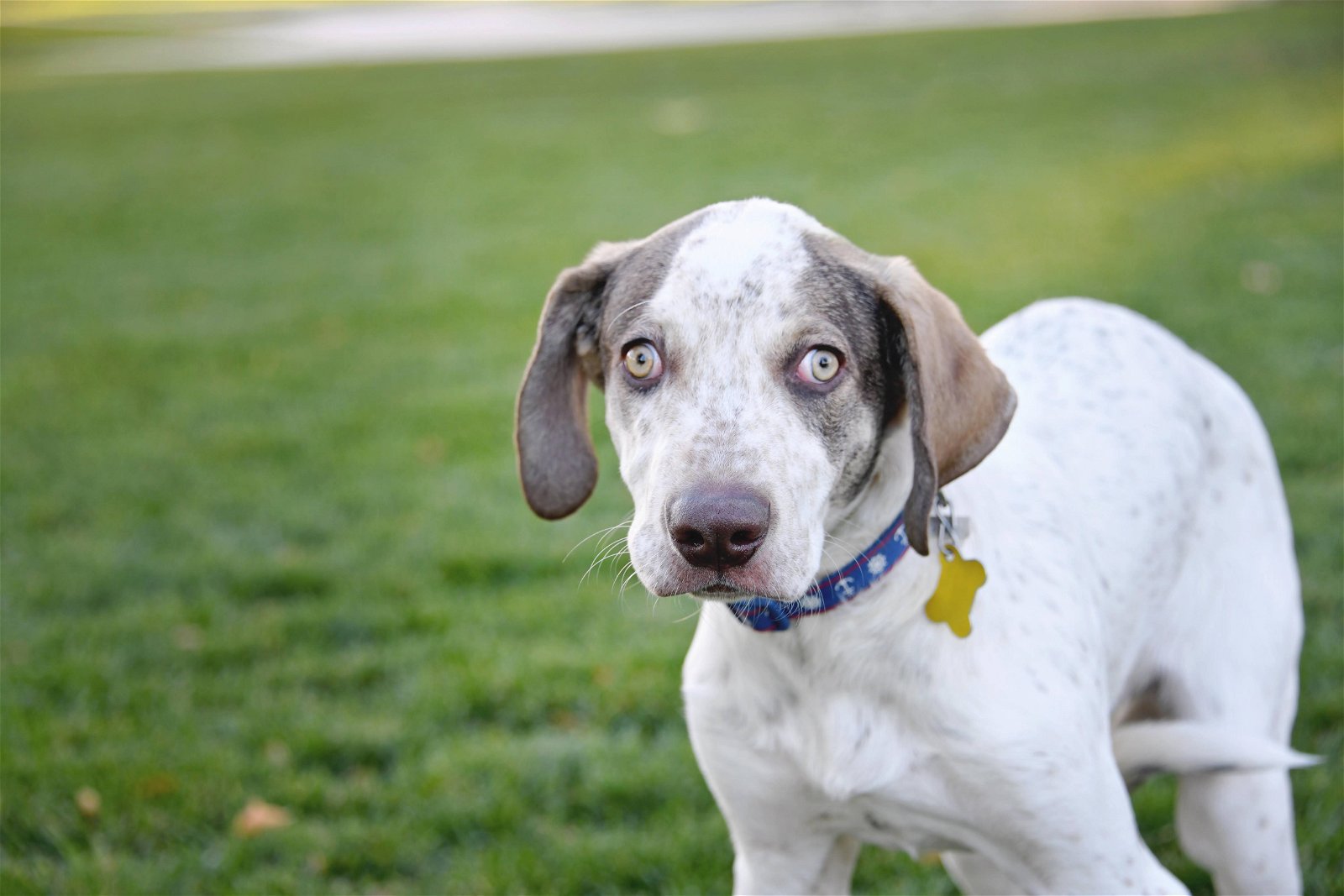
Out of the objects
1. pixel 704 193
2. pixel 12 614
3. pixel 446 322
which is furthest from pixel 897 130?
pixel 12 614

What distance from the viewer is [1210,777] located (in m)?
3.23

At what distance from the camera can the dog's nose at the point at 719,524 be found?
230cm

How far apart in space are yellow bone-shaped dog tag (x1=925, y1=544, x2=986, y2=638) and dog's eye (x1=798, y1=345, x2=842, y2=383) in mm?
461

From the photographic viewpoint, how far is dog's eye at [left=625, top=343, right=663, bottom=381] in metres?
2.63

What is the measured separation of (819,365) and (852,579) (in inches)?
18.3

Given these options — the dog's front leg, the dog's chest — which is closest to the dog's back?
the dog's chest

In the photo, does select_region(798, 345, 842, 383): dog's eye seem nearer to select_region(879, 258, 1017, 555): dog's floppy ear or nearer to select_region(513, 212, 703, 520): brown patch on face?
select_region(879, 258, 1017, 555): dog's floppy ear

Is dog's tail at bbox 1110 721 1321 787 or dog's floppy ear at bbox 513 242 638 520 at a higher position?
dog's floppy ear at bbox 513 242 638 520

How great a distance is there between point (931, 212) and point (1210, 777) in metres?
8.15

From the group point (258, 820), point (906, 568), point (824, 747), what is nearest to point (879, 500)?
point (906, 568)

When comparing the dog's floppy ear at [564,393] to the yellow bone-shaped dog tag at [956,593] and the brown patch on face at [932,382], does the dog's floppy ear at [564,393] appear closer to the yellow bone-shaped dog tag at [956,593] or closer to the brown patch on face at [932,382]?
the brown patch on face at [932,382]

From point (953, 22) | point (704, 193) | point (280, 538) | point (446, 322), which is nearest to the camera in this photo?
point (280, 538)

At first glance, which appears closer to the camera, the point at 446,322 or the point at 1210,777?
the point at 1210,777

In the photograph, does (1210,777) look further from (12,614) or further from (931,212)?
(931,212)
